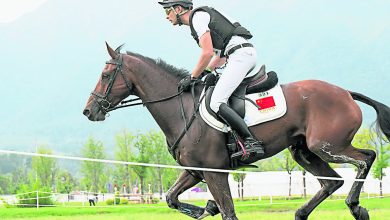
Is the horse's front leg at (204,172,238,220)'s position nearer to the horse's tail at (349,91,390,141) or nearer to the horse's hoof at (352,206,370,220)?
the horse's hoof at (352,206,370,220)

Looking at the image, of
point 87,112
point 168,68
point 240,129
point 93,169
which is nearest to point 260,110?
point 240,129

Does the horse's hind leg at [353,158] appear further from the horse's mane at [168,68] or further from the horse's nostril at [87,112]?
Answer: the horse's nostril at [87,112]

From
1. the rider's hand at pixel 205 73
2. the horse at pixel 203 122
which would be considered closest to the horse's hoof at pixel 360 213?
the horse at pixel 203 122

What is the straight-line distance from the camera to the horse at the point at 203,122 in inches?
340

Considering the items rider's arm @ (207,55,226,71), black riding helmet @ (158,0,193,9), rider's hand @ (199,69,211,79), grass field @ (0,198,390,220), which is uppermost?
black riding helmet @ (158,0,193,9)

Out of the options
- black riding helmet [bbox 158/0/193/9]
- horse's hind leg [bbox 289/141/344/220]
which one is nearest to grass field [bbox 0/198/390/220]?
horse's hind leg [bbox 289/141/344/220]

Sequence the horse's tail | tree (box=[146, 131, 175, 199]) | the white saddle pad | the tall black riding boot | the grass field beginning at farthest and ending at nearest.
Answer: tree (box=[146, 131, 175, 199])
the grass field
the horse's tail
the white saddle pad
the tall black riding boot

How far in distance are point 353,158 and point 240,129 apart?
5.47 feet

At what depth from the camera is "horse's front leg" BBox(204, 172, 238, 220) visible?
8.46m

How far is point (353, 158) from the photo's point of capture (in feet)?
29.5

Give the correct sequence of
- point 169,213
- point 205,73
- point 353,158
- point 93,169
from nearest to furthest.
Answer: point 353,158
point 205,73
point 169,213
point 93,169

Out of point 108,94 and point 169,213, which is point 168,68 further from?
point 169,213

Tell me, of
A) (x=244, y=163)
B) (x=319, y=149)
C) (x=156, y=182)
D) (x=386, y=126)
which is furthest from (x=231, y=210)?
(x=156, y=182)

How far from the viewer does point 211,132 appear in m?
8.59
